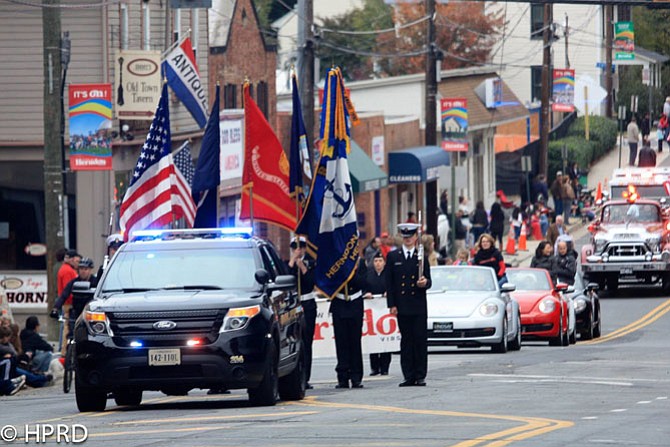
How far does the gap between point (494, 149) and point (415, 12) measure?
15.1m

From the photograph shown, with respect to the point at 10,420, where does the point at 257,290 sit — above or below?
above

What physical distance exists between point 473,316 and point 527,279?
425 centimetres

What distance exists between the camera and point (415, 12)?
268 ft

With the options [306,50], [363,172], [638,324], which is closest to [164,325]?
[306,50]

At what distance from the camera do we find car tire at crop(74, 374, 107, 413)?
1529 centimetres

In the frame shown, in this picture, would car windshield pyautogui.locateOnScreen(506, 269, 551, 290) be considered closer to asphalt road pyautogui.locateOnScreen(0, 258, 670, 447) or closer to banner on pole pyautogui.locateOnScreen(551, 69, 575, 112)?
asphalt road pyautogui.locateOnScreen(0, 258, 670, 447)

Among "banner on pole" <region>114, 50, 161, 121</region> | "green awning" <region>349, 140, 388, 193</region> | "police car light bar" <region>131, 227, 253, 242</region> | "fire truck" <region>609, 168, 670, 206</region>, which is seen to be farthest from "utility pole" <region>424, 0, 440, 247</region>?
"police car light bar" <region>131, 227, 253, 242</region>

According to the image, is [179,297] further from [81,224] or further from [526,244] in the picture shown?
[526,244]

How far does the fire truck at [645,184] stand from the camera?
136 feet

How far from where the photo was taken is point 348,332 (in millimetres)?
18172

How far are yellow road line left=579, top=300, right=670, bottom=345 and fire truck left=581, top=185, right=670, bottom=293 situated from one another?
1140 millimetres

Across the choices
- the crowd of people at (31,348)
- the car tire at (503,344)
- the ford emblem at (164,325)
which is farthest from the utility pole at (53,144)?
the ford emblem at (164,325)

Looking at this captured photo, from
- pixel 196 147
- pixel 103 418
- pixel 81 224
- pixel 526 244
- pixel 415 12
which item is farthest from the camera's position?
pixel 415 12

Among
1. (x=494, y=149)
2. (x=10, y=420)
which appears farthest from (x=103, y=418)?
(x=494, y=149)
